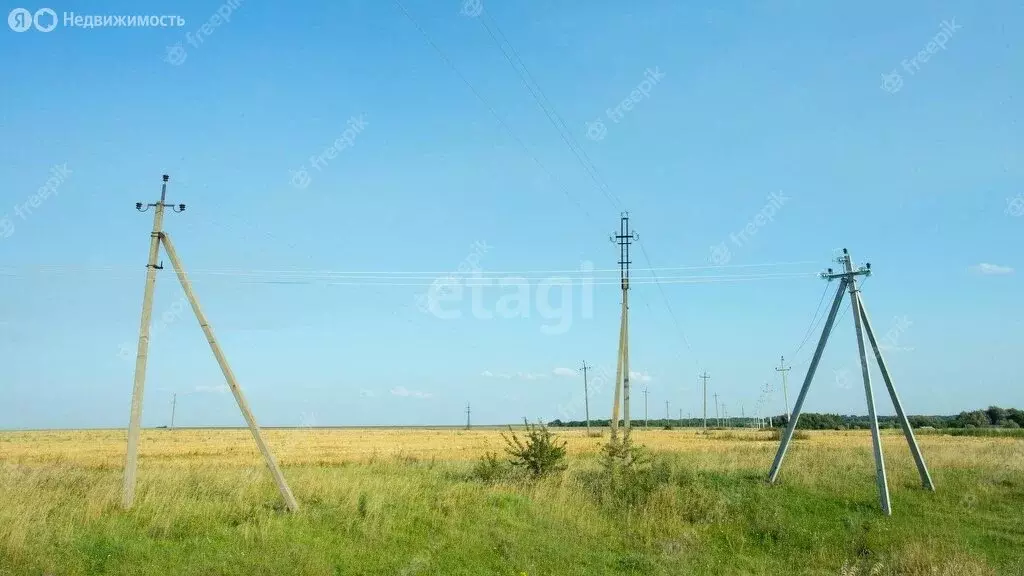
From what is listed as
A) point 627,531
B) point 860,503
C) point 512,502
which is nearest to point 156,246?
point 512,502

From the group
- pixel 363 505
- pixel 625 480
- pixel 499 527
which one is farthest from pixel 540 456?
pixel 363 505

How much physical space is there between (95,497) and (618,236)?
22.2 meters

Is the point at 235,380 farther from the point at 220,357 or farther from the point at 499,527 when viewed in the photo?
the point at 499,527

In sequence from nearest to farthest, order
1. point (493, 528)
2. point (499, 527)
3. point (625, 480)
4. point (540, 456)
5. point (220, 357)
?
1. point (493, 528)
2. point (499, 527)
3. point (220, 357)
4. point (625, 480)
5. point (540, 456)

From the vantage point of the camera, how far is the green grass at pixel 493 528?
10609mm

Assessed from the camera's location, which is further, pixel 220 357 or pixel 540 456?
pixel 540 456

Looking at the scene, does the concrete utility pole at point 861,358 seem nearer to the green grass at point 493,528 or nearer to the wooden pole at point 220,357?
the green grass at point 493,528

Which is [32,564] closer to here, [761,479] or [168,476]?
[168,476]

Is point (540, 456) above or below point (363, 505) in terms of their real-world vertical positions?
above

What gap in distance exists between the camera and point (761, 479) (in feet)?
67.1

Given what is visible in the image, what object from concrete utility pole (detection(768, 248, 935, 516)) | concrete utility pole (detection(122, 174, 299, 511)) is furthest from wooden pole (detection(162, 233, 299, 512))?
concrete utility pole (detection(768, 248, 935, 516))

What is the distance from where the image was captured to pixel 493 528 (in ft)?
41.7

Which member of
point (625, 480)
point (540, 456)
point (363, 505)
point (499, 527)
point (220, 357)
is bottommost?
point (499, 527)

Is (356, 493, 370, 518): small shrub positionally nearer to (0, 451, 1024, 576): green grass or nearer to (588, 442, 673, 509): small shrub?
(0, 451, 1024, 576): green grass
